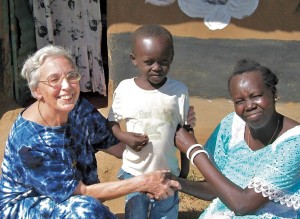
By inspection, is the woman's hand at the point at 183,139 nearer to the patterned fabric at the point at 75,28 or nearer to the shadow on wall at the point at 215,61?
the shadow on wall at the point at 215,61

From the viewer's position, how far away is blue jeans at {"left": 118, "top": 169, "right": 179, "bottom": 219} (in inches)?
135

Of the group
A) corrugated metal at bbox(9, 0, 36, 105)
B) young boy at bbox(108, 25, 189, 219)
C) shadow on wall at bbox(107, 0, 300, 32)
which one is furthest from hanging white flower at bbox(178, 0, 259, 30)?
corrugated metal at bbox(9, 0, 36, 105)

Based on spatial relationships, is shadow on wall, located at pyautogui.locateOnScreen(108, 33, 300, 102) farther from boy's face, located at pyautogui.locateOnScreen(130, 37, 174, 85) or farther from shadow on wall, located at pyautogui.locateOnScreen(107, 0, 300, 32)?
boy's face, located at pyautogui.locateOnScreen(130, 37, 174, 85)

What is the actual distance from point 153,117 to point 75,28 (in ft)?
11.3

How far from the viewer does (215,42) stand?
5004 millimetres

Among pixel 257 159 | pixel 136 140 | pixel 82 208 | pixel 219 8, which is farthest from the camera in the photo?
pixel 219 8

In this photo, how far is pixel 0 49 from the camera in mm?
6340

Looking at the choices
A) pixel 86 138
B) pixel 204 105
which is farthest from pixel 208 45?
pixel 86 138

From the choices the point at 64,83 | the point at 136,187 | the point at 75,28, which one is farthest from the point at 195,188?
the point at 75,28

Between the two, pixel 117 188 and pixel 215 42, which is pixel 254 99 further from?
pixel 215 42

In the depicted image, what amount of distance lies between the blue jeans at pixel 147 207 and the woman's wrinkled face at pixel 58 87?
66 centimetres

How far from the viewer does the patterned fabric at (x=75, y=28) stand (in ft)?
21.0

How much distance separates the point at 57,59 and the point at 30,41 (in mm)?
3614

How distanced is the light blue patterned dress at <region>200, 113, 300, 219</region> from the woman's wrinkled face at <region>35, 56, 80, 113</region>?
82 centimetres
